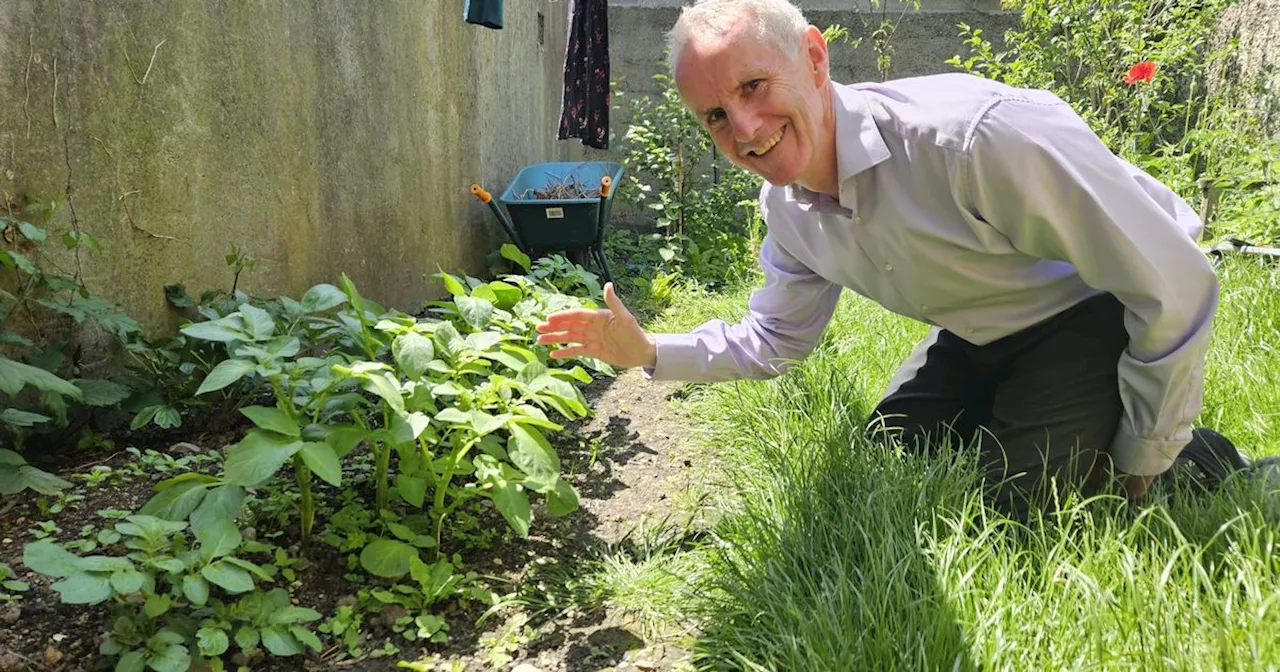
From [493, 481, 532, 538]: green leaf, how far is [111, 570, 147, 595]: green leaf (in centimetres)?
69

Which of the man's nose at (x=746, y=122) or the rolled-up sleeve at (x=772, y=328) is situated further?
the rolled-up sleeve at (x=772, y=328)

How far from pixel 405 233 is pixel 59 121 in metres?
2.03

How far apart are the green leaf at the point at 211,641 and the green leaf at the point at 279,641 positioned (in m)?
0.07

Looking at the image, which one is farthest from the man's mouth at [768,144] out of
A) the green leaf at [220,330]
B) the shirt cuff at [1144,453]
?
the green leaf at [220,330]

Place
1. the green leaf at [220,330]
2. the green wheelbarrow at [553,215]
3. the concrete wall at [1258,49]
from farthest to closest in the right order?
1. the green wheelbarrow at [553,215]
2. the concrete wall at [1258,49]
3. the green leaf at [220,330]

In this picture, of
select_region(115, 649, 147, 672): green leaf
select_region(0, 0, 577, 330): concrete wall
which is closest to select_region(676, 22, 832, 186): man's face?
select_region(115, 649, 147, 672): green leaf

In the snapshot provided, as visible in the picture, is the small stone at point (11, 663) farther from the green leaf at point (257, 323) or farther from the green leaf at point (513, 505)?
the green leaf at point (513, 505)

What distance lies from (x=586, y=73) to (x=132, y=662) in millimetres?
5240

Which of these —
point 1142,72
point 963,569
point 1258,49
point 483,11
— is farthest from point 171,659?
point 1258,49

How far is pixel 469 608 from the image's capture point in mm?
1918

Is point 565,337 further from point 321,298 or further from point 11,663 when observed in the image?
point 11,663

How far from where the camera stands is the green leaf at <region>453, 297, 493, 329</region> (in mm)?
2336

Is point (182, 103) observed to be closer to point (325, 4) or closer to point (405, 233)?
point (325, 4)

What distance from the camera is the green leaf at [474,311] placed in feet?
7.66
